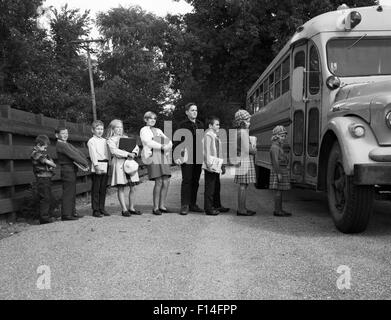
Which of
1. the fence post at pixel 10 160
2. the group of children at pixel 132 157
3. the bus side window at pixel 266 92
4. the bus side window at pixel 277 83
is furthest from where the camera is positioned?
the bus side window at pixel 266 92

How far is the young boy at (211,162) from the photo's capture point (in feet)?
24.4

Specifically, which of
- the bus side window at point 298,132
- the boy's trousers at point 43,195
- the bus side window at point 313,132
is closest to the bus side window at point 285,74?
the bus side window at point 298,132

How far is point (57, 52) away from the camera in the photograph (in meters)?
26.1

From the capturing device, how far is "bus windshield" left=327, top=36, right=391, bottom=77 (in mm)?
6488

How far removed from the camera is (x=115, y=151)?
7.46m

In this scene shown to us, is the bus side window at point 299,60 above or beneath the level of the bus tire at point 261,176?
above

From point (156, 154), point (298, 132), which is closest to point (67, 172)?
point (156, 154)

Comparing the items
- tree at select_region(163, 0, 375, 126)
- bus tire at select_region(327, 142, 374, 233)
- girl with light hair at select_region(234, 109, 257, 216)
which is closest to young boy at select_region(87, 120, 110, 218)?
girl with light hair at select_region(234, 109, 257, 216)

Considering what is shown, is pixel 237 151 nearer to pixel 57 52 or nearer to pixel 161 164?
pixel 161 164

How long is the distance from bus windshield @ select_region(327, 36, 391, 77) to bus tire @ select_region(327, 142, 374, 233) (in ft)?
3.71

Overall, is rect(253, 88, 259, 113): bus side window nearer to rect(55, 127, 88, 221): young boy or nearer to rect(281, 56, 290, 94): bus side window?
rect(281, 56, 290, 94): bus side window

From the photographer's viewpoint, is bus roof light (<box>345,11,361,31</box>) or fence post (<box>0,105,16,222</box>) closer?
bus roof light (<box>345,11,361,31</box>)

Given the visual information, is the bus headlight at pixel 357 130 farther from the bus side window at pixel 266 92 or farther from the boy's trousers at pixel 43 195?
the bus side window at pixel 266 92
